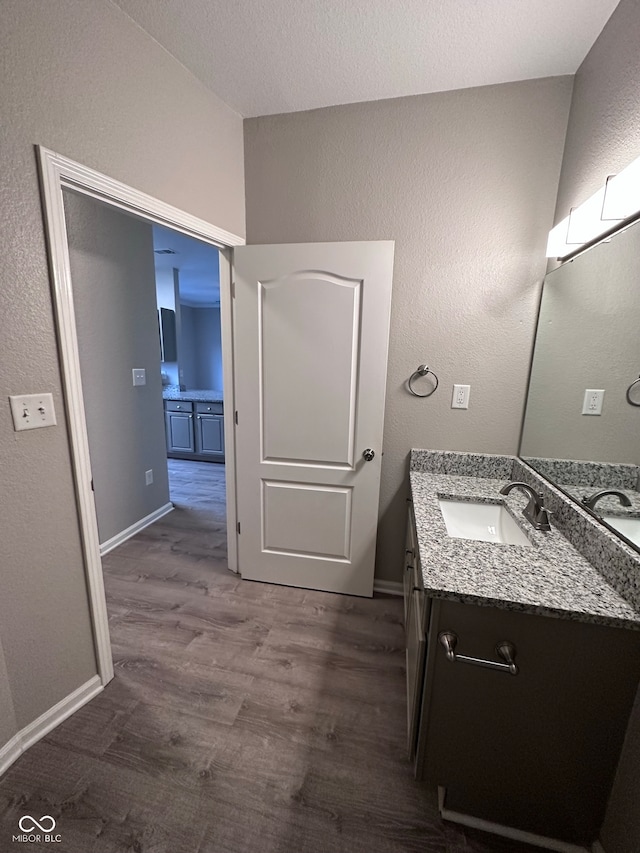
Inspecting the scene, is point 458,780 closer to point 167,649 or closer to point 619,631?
point 619,631

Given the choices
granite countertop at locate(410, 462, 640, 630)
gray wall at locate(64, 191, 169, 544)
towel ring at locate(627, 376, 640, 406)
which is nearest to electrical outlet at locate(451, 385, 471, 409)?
granite countertop at locate(410, 462, 640, 630)

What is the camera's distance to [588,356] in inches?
51.9

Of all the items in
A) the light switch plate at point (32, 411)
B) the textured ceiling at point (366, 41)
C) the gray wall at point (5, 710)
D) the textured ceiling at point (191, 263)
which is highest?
the textured ceiling at point (366, 41)

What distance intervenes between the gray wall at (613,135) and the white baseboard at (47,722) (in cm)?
181

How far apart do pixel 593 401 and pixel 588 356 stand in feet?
0.59

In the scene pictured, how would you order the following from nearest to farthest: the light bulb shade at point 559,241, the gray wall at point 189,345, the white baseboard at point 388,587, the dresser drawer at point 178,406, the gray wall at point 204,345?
the light bulb shade at point 559,241
the white baseboard at point 388,587
the dresser drawer at point 178,406
the gray wall at point 189,345
the gray wall at point 204,345

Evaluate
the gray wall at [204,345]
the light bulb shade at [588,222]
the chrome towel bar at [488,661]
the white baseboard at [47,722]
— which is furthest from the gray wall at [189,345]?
the chrome towel bar at [488,661]

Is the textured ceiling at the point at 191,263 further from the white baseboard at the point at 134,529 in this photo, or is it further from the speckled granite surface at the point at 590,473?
the speckled granite surface at the point at 590,473

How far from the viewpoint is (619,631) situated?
869mm

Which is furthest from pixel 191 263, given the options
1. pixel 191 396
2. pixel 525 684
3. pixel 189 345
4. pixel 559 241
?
pixel 525 684

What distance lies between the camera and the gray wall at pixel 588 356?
109 cm

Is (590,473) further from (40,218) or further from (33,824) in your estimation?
(33,824)

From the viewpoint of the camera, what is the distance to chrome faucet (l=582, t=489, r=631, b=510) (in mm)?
1057

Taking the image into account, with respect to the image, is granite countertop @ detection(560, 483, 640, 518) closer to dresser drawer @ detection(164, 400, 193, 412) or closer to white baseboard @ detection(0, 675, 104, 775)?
white baseboard @ detection(0, 675, 104, 775)
